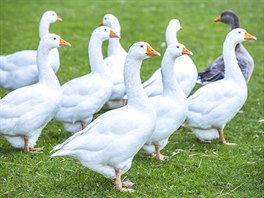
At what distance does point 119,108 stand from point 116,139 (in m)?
0.55

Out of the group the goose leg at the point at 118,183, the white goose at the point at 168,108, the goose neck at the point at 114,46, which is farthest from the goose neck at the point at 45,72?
the goose neck at the point at 114,46

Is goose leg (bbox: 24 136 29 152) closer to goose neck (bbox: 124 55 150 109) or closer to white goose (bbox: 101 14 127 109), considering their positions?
goose neck (bbox: 124 55 150 109)

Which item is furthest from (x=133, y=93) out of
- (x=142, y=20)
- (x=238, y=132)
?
(x=142, y=20)

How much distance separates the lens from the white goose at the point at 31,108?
8.09 meters

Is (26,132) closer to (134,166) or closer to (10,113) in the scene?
(10,113)

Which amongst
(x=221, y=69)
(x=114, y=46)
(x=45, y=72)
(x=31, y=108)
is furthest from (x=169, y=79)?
(x=114, y=46)

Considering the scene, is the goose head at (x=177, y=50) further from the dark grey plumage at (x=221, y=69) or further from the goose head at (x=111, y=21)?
the goose head at (x=111, y=21)

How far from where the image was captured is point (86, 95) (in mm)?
8891

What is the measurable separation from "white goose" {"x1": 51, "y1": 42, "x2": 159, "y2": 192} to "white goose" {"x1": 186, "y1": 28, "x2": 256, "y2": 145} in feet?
5.63

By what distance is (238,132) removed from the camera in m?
9.48

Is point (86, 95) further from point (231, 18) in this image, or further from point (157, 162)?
point (231, 18)

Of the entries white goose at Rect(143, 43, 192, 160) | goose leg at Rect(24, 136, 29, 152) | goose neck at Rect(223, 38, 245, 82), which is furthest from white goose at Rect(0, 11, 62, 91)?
goose neck at Rect(223, 38, 245, 82)

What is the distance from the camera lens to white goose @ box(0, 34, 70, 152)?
26.5 feet

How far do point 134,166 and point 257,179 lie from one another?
1.49 m
